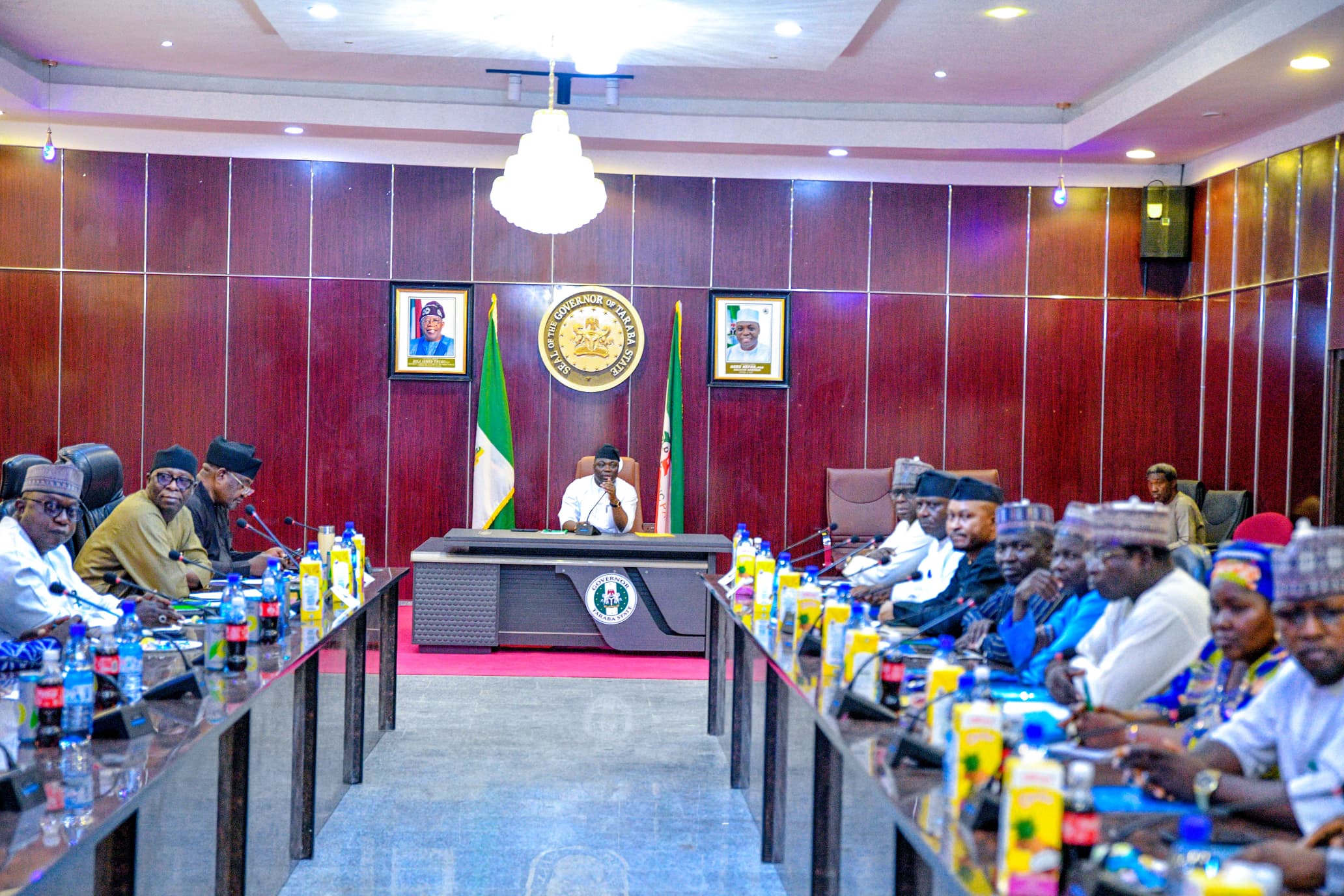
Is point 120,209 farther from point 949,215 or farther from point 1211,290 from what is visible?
point 1211,290

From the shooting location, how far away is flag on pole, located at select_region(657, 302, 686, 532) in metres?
8.48

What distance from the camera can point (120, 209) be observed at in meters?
8.33

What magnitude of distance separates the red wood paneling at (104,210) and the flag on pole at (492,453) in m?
2.41

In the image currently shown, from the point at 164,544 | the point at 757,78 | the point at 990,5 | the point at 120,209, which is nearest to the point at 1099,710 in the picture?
the point at 164,544

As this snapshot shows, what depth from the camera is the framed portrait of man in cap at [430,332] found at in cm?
853

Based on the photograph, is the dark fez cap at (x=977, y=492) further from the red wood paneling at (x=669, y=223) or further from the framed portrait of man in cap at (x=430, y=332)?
the framed portrait of man in cap at (x=430, y=332)

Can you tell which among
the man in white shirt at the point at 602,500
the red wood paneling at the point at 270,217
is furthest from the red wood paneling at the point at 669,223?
the red wood paneling at the point at 270,217

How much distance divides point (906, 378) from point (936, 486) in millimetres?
3843

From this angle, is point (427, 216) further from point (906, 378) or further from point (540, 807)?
point (540, 807)

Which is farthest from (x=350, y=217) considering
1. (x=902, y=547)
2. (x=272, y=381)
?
(x=902, y=547)

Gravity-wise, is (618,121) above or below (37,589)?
above

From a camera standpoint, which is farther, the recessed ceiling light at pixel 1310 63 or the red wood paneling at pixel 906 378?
the red wood paneling at pixel 906 378

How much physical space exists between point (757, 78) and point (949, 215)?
1967 millimetres

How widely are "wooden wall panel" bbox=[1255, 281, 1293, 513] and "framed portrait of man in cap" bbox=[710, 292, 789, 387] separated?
118 inches
